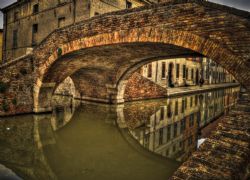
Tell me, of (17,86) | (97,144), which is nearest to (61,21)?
(17,86)

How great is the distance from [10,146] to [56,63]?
3.95 meters

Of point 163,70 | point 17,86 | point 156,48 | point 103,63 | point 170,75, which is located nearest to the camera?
point 156,48

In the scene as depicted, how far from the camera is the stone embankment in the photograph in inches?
80.7

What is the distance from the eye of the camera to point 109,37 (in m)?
6.34

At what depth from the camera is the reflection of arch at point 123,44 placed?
4.68 m

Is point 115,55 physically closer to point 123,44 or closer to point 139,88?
point 123,44

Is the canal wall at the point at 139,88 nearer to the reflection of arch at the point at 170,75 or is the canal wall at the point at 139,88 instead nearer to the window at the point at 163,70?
the window at the point at 163,70

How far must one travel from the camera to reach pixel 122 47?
718 centimetres

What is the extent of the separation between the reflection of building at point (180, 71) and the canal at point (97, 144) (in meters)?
7.82

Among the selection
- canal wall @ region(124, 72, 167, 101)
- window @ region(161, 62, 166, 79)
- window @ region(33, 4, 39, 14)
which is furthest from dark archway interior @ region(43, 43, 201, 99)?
window @ region(33, 4, 39, 14)

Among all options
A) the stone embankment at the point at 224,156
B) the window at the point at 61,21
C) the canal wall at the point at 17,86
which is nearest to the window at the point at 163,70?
the window at the point at 61,21

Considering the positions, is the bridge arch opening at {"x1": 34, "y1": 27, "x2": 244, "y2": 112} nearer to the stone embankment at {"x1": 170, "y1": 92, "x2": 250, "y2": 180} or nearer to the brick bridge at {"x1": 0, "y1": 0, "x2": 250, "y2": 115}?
the brick bridge at {"x1": 0, "y1": 0, "x2": 250, "y2": 115}

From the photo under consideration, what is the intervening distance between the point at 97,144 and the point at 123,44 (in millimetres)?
3183

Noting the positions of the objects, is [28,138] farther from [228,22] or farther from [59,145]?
[228,22]
